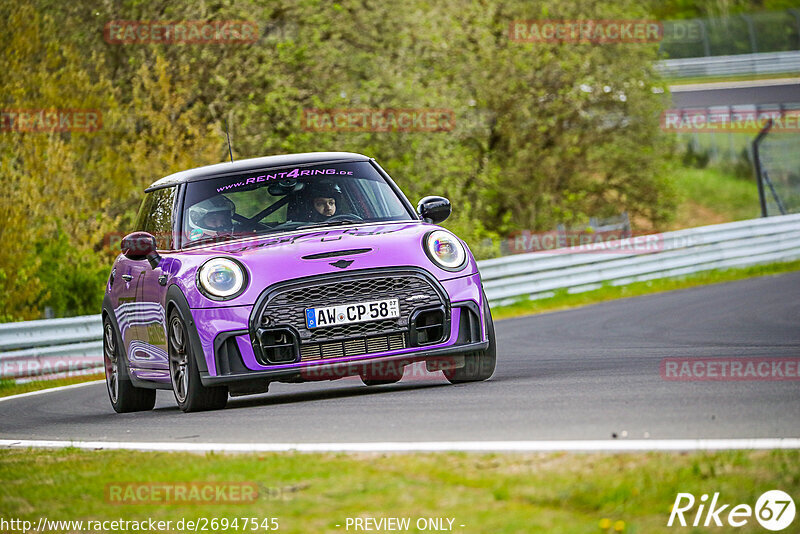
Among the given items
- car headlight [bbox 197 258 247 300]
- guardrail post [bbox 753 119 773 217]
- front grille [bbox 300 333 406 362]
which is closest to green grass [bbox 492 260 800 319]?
guardrail post [bbox 753 119 773 217]

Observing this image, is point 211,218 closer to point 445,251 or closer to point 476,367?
point 445,251

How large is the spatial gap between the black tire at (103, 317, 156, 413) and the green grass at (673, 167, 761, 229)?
32.3 metres

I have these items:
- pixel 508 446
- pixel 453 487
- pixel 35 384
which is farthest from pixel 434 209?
pixel 35 384

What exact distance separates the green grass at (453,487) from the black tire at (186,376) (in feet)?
6.61

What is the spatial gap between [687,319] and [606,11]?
782 inches

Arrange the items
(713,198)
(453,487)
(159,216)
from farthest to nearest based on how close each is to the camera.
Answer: (713,198) → (159,216) → (453,487)

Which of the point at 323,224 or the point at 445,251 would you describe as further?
the point at 323,224

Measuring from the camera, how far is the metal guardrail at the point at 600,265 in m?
15.3

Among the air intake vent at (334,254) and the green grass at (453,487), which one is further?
the air intake vent at (334,254)

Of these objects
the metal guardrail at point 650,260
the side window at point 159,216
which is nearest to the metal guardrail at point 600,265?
the metal guardrail at point 650,260

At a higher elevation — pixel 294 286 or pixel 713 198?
pixel 294 286

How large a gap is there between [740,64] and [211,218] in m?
40.6

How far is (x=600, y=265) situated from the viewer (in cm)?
2033

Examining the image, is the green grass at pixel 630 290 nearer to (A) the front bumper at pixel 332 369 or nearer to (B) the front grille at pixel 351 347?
(A) the front bumper at pixel 332 369
